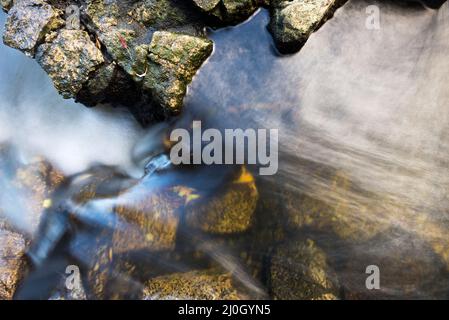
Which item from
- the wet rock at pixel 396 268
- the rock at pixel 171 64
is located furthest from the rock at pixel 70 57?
the wet rock at pixel 396 268

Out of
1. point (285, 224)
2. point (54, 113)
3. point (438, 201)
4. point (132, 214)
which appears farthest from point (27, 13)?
A: point (438, 201)

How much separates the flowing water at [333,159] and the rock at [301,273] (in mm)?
51

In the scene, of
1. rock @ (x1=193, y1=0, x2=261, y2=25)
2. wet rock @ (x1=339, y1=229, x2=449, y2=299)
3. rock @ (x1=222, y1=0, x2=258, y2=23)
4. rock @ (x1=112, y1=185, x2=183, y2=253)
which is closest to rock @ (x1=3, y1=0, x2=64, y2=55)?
rock @ (x1=193, y1=0, x2=261, y2=25)

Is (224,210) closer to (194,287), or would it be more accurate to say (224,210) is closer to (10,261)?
(194,287)

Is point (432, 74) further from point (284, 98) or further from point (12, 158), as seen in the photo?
point (12, 158)

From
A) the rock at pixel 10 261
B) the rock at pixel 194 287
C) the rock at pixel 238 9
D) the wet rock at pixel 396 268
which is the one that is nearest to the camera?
the rock at pixel 194 287

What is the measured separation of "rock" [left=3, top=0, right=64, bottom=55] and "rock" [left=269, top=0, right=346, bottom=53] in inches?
103

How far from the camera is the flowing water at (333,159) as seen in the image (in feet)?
15.4

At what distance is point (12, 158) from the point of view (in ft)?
18.4

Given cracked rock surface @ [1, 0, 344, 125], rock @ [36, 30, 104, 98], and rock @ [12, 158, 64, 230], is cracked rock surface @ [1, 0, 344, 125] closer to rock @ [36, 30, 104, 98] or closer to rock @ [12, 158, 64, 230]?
rock @ [36, 30, 104, 98]

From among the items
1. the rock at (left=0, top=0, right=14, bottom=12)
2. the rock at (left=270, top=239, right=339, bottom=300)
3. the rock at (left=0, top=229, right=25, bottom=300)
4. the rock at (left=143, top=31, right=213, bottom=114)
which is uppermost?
the rock at (left=0, top=0, right=14, bottom=12)

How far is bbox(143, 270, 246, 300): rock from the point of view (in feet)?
14.5

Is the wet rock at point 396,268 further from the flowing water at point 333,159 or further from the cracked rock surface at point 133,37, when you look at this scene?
the cracked rock surface at point 133,37

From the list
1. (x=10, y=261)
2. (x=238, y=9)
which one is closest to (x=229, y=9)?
(x=238, y=9)
